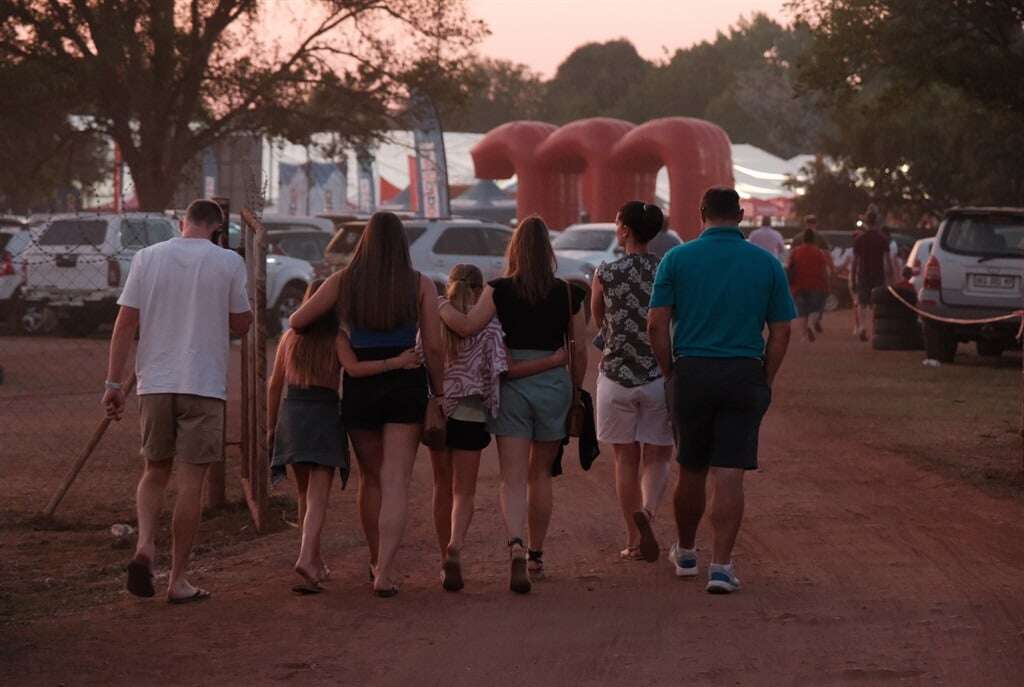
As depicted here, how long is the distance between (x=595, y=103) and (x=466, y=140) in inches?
2153

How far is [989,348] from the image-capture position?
22.7 metres

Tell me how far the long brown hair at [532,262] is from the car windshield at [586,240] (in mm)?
22813

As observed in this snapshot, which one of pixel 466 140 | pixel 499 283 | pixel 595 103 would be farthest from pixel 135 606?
pixel 595 103

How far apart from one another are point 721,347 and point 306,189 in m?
45.4

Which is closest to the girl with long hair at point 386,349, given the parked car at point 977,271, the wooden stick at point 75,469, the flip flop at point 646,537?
the flip flop at point 646,537

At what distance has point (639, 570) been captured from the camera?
8.81m

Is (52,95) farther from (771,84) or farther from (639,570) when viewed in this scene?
(771,84)

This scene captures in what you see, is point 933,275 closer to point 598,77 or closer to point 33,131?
point 33,131

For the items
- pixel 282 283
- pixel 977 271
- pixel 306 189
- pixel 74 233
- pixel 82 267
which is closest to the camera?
pixel 977 271

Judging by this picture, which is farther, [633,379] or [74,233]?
[74,233]

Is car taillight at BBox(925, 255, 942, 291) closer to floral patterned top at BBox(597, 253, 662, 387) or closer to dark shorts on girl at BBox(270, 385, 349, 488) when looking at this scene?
floral patterned top at BBox(597, 253, 662, 387)

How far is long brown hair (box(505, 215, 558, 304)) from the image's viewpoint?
8.40 metres

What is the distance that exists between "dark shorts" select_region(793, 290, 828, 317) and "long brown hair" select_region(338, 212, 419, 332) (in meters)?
18.0

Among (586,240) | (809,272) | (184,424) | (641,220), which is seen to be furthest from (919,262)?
(184,424)
